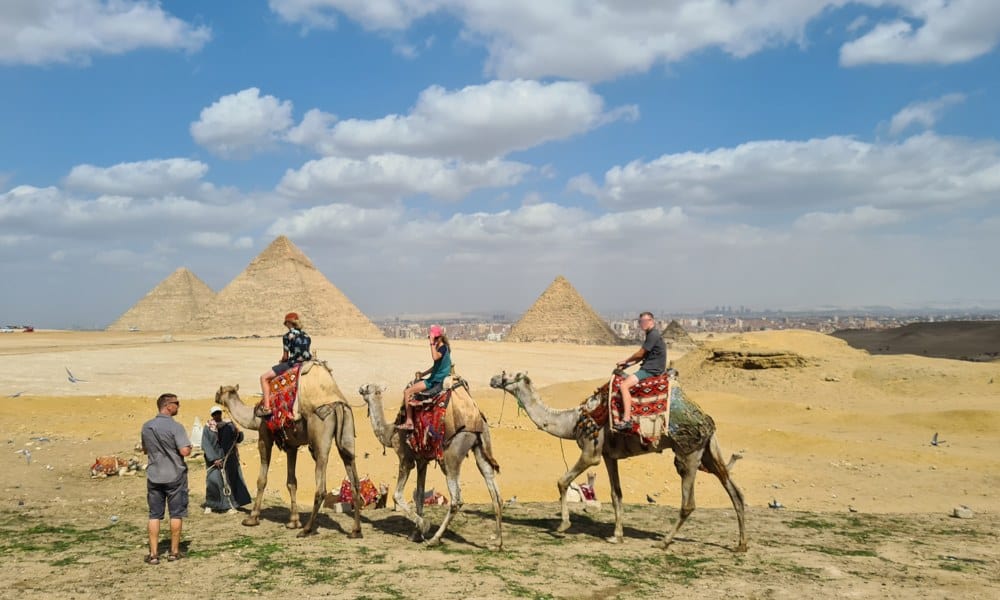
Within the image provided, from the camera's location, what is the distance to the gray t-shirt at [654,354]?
7.08 metres

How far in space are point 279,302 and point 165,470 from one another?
282ft

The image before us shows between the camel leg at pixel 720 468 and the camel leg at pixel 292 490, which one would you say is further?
the camel leg at pixel 292 490

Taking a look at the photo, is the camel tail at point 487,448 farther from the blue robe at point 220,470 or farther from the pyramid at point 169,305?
the pyramid at point 169,305

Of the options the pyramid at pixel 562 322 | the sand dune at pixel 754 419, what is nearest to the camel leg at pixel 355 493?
the sand dune at pixel 754 419

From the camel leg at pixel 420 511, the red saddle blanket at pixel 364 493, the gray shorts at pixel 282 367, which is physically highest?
the gray shorts at pixel 282 367

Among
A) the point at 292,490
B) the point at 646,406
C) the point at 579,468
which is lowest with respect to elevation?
the point at 292,490

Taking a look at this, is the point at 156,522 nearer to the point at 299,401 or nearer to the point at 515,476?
Answer: the point at 299,401

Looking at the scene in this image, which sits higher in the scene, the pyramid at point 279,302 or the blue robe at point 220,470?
the pyramid at point 279,302

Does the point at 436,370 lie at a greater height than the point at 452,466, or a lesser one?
greater

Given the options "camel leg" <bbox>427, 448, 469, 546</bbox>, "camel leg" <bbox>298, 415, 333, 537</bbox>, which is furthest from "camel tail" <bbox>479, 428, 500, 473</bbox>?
"camel leg" <bbox>298, 415, 333, 537</bbox>

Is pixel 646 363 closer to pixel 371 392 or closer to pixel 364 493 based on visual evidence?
pixel 371 392

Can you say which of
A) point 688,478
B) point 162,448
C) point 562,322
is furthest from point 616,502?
point 562,322

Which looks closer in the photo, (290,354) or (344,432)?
(344,432)

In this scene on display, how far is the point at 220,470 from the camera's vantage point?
8.15 meters
